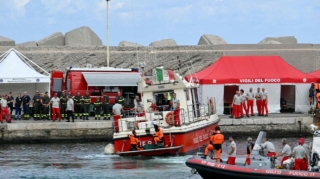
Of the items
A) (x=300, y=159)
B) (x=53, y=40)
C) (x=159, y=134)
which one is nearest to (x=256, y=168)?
(x=300, y=159)

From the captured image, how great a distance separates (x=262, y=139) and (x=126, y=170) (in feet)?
14.9

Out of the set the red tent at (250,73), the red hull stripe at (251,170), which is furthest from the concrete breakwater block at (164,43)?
the red hull stripe at (251,170)

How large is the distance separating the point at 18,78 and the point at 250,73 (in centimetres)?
994

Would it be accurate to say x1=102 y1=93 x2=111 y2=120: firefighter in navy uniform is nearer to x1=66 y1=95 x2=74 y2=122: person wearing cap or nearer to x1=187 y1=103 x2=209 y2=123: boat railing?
x1=66 y1=95 x2=74 y2=122: person wearing cap

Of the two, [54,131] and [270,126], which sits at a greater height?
[270,126]

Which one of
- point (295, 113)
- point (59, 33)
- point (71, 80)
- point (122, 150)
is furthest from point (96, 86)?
point (59, 33)

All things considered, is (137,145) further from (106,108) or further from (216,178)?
(106,108)

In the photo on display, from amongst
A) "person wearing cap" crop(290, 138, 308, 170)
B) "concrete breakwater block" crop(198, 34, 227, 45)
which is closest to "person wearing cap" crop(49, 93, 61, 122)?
"person wearing cap" crop(290, 138, 308, 170)

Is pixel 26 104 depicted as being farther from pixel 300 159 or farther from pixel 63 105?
pixel 300 159

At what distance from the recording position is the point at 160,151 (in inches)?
1092

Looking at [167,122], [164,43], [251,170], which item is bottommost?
[251,170]

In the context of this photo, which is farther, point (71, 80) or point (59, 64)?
point (59, 64)

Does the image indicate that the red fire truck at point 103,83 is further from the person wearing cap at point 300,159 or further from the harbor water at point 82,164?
the person wearing cap at point 300,159

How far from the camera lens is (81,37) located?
54.6m
